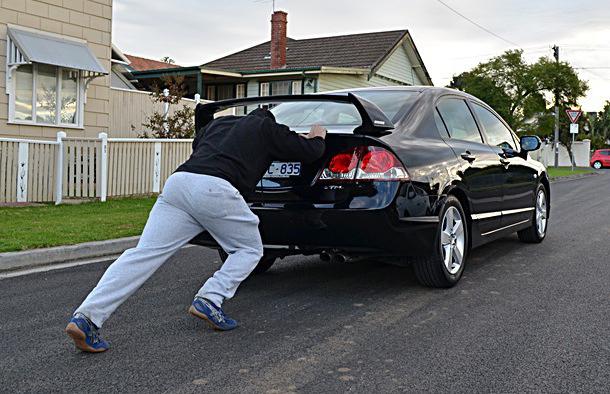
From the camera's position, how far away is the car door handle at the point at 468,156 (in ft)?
17.9

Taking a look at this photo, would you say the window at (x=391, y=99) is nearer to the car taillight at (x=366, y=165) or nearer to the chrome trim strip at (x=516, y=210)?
the car taillight at (x=366, y=165)

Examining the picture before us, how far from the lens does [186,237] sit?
384 centimetres

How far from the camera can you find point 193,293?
16.7ft

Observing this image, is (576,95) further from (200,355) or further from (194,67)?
(200,355)

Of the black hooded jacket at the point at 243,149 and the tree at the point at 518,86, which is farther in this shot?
the tree at the point at 518,86

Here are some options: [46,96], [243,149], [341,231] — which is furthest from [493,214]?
[46,96]

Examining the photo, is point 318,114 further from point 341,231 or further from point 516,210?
point 516,210

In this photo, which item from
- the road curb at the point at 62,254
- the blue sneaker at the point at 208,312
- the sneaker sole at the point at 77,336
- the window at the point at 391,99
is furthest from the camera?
the road curb at the point at 62,254

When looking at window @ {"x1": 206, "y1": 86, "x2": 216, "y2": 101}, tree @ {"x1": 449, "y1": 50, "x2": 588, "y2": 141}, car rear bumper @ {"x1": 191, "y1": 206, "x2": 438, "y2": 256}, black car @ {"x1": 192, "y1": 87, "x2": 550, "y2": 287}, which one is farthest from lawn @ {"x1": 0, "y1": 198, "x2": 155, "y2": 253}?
tree @ {"x1": 449, "y1": 50, "x2": 588, "y2": 141}

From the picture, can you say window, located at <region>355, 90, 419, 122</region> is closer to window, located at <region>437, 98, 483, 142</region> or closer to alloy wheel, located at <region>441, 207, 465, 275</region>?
window, located at <region>437, 98, 483, 142</region>

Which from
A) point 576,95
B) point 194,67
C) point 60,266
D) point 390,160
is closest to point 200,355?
point 390,160

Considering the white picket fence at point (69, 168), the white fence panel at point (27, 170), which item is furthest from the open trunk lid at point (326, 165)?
the white fence panel at point (27, 170)

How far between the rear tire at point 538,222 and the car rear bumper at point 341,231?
324 centimetres

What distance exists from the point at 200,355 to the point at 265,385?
22.9 inches
